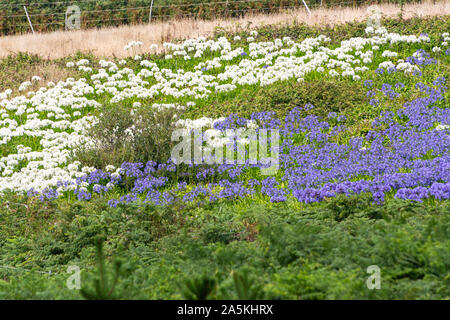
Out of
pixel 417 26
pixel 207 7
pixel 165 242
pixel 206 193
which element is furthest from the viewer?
pixel 207 7

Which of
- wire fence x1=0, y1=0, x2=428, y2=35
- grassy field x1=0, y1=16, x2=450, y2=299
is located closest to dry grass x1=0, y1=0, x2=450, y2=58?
grassy field x1=0, y1=16, x2=450, y2=299

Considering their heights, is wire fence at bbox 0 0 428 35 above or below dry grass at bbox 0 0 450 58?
above

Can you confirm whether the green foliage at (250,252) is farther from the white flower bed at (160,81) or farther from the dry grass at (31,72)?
the dry grass at (31,72)

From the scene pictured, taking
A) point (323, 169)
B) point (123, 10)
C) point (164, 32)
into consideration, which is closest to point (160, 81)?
point (164, 32)

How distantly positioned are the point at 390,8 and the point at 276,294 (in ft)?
47.3

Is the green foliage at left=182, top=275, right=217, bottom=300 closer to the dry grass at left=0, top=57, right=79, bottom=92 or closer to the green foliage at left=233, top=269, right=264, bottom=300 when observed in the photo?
the green foliage at left=233, top=269, right=264, bottom=300

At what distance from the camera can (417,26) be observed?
13273mm

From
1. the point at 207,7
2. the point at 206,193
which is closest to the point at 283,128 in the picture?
the point at 206,193

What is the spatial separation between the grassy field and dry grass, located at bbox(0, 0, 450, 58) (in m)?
0.79

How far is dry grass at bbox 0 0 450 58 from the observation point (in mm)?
15055

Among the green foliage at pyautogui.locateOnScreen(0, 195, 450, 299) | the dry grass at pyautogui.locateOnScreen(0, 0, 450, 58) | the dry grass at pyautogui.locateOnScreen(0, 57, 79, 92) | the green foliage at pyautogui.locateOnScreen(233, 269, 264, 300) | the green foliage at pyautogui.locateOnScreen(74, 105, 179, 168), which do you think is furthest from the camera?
the dry grass at pyautogui.locateOnScreen(0, 0, 450, 58)

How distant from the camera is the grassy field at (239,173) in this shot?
3713 millimetres
